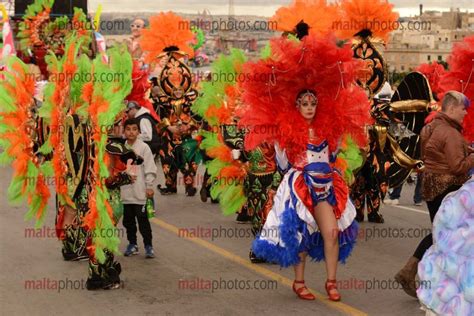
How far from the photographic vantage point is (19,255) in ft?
33.4

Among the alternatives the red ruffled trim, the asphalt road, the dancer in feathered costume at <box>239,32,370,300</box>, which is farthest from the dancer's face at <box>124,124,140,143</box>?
the red ruffled trim

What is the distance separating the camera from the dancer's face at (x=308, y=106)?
8289mm

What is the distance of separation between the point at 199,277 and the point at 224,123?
8.29 ft

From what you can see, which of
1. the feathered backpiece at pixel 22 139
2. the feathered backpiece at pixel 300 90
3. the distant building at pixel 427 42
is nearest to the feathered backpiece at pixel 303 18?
the feathered backpiece at pixel 300 90

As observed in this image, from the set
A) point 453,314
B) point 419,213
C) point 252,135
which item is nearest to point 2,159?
point 252,135

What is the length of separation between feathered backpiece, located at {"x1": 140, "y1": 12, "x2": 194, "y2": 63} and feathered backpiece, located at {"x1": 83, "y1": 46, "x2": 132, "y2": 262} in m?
7.36

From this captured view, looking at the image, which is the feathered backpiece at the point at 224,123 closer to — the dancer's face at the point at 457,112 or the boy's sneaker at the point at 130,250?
the boy's sneaker at the point at 130,250

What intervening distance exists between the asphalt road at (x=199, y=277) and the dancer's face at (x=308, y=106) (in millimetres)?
1560

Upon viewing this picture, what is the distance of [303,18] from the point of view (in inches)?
469

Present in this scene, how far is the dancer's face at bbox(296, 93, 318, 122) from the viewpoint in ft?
27.2

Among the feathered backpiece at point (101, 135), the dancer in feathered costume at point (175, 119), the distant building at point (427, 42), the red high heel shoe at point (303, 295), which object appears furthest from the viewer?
the distant building at point (427, 42)

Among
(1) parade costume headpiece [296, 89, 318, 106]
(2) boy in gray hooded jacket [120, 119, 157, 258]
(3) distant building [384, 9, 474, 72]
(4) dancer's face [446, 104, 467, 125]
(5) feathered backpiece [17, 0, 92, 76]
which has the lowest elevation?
(2) boy in gray hooded jacket [120, 119, 157, 258]

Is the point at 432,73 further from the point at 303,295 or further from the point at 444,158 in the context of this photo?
the point at 303,295

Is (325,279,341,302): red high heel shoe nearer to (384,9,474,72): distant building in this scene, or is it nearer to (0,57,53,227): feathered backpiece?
(0,57,53,227): feathered backpiece
